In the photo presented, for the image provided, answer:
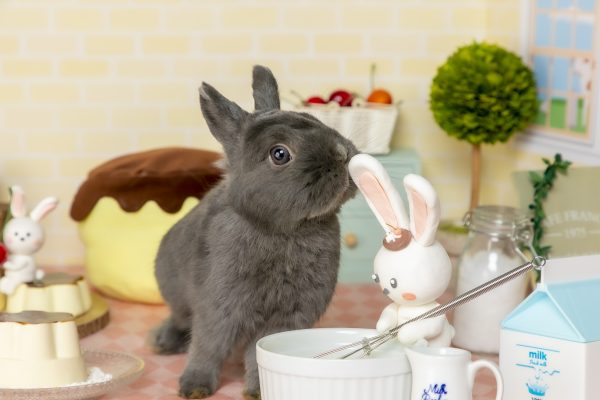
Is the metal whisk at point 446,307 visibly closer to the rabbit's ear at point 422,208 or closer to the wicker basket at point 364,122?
the rabbit's ear at point 422,208

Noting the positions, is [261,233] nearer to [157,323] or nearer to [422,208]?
[422,208]

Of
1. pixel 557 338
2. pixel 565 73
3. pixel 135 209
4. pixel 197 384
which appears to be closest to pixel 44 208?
pixel 135 209

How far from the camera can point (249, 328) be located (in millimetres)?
1726

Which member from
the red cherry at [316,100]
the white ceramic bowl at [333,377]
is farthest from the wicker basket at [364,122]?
the white ceramic bowl at [333,377]

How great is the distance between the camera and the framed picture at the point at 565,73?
7.95 feet

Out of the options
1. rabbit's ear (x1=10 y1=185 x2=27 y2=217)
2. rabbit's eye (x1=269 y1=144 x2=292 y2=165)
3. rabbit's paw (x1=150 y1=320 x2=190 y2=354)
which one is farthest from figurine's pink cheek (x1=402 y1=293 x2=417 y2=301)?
rabbit's ear (x1=10 y1=185 x2=27 y2=217)

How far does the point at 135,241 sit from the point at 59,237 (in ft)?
1.68

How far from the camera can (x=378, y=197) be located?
59.0 inches

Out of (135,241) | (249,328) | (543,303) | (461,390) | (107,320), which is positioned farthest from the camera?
(135,241)

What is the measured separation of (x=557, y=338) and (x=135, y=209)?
124 centimetres

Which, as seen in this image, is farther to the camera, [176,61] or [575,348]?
[176,61]

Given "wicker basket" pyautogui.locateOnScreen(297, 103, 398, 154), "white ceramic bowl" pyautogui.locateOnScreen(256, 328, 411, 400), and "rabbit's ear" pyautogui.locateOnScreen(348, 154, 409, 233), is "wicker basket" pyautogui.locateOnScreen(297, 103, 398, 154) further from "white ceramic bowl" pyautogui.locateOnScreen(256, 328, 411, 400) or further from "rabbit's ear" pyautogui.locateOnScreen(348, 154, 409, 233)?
"white ceramic bowl" pyautogui.locateOnScreen(256, 328, 411, 400)

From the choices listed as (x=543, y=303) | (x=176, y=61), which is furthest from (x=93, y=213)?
(x=543, y=303)

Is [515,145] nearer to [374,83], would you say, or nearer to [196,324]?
[374,83]
